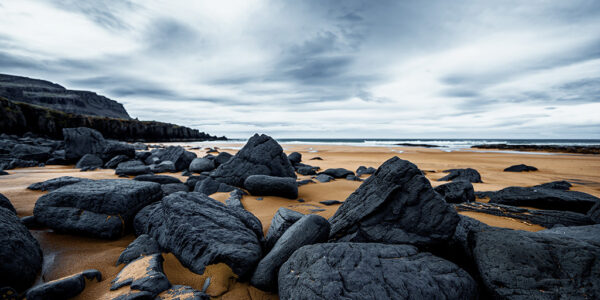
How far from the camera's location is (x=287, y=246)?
100 inches

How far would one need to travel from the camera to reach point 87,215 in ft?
10.6

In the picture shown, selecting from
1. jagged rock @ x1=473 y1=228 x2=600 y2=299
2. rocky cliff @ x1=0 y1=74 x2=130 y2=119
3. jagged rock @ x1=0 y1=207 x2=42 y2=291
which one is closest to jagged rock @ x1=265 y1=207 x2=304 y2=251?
jagged rock @ x1=473 y1=228 x2=600 y2=299

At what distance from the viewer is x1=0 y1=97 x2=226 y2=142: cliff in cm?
2302

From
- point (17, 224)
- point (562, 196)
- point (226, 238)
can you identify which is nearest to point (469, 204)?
point (562, 196)

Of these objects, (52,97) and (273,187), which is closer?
(273,187)

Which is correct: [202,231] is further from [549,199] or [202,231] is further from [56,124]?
[56,124]

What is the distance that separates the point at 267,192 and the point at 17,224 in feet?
12.7

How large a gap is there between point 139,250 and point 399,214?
10.5 feet

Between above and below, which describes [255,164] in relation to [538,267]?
above

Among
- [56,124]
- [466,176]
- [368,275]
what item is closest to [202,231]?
[368,275]

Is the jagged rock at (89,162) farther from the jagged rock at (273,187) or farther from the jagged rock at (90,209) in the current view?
the jagged rock at (273,187)

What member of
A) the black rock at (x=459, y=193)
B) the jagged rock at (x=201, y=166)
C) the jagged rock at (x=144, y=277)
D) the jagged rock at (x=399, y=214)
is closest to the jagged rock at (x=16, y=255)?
the jagged rock at (x=144, y=277)

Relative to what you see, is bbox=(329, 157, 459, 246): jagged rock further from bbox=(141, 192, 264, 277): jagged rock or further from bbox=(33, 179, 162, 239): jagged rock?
bbox=(33, 179, 162, 239): jagged rock

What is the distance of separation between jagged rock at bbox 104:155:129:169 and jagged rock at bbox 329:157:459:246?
427 inches
